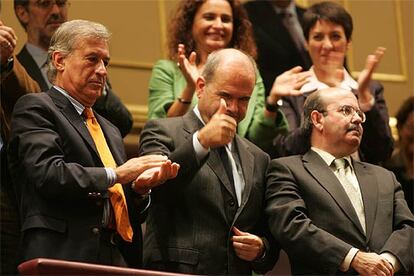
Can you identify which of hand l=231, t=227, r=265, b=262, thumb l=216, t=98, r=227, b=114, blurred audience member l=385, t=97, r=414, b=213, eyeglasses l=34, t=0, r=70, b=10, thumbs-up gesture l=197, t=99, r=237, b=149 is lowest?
blurred audience member l=385, t=97, r=414, b=213

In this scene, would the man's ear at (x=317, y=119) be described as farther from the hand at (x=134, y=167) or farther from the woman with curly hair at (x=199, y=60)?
the hand at (x=134, y=167)

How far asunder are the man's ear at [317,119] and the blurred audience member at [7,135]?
0.82m

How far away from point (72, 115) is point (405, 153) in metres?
1.72

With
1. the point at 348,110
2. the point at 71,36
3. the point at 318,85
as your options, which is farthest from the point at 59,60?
the point at 318,85

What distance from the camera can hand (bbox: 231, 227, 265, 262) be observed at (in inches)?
103

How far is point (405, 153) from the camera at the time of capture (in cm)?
385

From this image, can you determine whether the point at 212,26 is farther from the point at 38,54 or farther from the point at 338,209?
the point at 338,209

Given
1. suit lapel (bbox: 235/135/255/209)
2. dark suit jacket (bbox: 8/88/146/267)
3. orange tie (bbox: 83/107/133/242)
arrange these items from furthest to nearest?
suit lapel (bbox: 235/135/255/209)
orange tie (bbox: 83/107/133/242)
dark suit jacket (bbox: 8/88/146/267)

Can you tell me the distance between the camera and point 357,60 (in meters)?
4.79

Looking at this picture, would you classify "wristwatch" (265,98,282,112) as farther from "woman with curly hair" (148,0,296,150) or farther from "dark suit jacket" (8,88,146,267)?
"dark suit jacket" (8,88,146,267)

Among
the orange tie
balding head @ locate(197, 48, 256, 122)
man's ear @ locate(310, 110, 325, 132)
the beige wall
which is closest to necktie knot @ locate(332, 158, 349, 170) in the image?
man's ear @ locate(310, 110, 325, 132)

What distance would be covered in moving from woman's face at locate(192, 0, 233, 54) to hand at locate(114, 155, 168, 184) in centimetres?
92

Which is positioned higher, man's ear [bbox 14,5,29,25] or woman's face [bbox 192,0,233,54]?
man's ear [bbox 14,5,29,25]

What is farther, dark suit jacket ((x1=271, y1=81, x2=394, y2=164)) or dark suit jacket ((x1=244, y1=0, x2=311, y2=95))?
dark suit jacket ((x1=244, y1=0, x2=311, y2=95))
